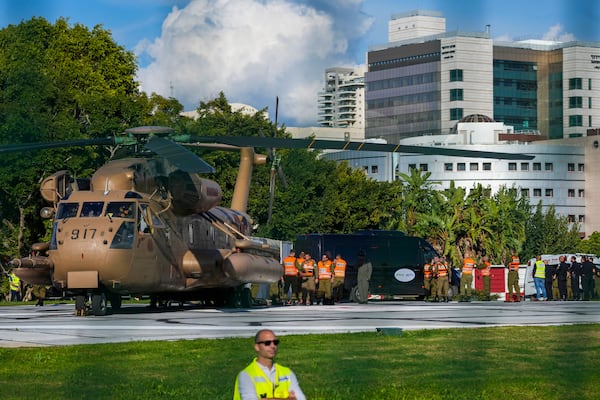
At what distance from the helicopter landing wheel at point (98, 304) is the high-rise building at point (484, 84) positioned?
21349 mm

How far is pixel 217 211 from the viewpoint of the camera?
3109 cm

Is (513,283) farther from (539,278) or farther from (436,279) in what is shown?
(436,279)

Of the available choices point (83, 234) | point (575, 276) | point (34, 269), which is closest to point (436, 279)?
point (575, 276)

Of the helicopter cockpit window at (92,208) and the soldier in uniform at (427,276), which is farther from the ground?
the helicopter cockpit window at (92,208)

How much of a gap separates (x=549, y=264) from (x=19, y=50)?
A: 40.9 m

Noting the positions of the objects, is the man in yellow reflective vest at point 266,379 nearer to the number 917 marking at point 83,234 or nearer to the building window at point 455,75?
the building window at point 455,75

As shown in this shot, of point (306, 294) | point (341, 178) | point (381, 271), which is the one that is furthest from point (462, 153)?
point (341, 178)

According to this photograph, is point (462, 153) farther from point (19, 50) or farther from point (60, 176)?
point (19, 50)

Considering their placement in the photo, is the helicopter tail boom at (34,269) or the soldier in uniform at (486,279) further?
the soldier in uniform at (486,279)

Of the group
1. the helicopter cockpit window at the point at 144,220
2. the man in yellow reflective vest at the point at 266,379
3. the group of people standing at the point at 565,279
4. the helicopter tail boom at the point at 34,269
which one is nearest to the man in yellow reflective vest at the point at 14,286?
the helicopter tail boom at the point at 34,269

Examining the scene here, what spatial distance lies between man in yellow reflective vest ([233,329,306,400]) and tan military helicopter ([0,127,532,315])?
15.8m

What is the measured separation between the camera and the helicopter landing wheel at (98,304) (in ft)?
85.8

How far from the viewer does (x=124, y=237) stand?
25.9m

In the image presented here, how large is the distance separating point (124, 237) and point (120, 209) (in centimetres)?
70
